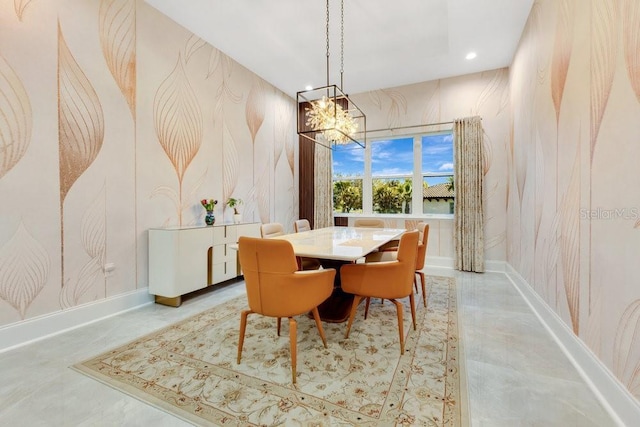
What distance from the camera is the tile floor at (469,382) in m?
1.32

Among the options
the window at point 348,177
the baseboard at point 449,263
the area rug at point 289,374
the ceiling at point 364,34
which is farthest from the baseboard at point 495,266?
the ceiling at point 364,34

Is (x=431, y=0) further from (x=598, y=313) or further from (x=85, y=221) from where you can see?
(x=85, y=221)

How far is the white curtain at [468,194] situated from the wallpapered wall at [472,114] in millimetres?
162

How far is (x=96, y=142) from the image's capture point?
251cm

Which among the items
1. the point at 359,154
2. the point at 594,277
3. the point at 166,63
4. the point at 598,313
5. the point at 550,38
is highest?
the point at 166,63

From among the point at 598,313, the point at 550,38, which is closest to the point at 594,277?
the point at 598,313

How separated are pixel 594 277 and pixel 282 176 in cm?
452

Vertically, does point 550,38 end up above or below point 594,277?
above

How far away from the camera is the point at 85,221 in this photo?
8.00ft

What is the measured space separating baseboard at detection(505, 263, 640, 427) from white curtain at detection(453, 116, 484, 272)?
1.87 meters

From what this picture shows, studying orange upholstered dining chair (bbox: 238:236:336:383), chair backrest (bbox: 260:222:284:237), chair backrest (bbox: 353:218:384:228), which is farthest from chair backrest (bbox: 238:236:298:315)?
chair backrest (bbox: 353:218:384:228)

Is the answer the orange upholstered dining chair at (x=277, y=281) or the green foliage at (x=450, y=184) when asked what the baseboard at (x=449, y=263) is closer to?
the green foliage at (x=450, y=184)

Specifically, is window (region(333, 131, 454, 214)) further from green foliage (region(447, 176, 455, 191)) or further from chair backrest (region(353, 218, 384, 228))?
chair backrest (region(353, 218, 384, 228))

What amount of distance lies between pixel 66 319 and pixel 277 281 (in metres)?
2.12
